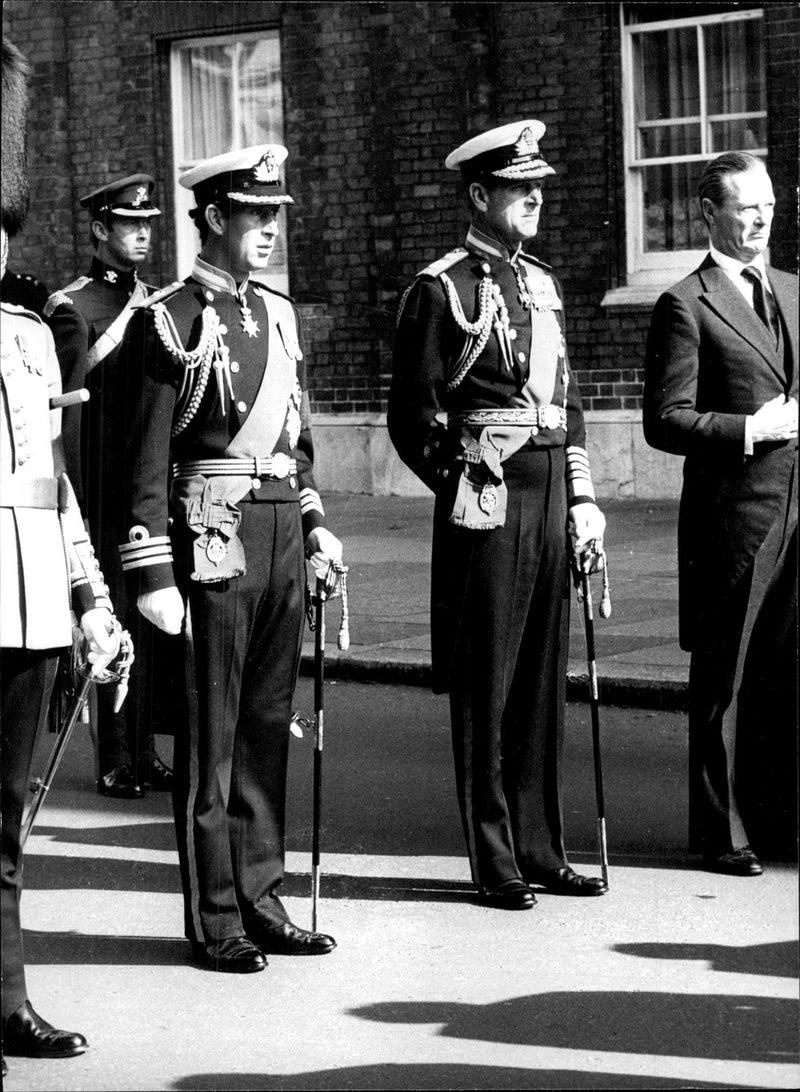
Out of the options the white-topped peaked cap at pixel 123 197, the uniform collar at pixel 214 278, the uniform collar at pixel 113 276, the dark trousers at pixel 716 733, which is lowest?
the dark trousers at pixel 716 733

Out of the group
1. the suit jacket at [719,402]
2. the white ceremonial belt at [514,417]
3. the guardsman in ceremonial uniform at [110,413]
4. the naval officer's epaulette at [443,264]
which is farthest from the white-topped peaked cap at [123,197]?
the suit jacket at [719,402]

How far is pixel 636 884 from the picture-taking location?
5.11 meters

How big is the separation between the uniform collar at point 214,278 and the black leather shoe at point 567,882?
162cm

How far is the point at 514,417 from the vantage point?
5.08 metres

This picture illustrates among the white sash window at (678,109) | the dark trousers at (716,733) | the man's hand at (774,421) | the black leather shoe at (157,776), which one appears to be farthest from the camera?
the black leather shoe at (157,776)

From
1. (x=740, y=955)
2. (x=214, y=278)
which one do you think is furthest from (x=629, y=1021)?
(x=214, y=278)

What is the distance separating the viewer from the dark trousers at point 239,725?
15.1 feet

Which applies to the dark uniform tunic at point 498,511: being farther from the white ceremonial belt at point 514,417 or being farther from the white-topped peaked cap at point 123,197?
the white-topped peaked cap at point 123,197

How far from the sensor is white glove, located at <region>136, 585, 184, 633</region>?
4.38 meters

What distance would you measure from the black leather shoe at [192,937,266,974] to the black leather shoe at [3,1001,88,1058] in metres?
0.76

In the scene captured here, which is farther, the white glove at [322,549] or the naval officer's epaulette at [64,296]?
the white glove at [322,549]

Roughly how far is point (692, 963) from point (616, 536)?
2.08 metres

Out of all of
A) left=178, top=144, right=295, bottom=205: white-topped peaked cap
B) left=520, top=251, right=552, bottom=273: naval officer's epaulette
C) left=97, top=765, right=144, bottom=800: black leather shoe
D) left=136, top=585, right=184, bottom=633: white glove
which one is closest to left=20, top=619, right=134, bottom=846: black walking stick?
left=136, top=585, right=184, bottom=633: white glove

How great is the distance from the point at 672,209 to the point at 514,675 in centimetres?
121
